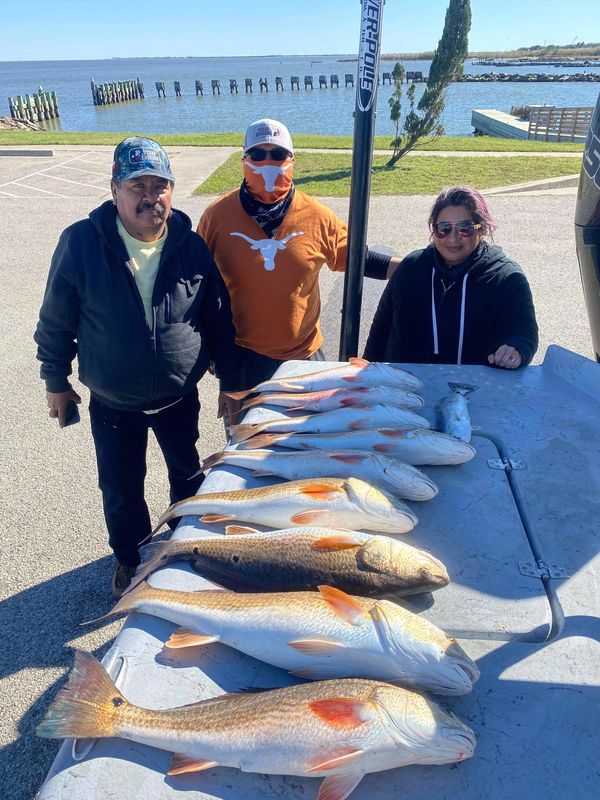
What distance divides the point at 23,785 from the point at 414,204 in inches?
496

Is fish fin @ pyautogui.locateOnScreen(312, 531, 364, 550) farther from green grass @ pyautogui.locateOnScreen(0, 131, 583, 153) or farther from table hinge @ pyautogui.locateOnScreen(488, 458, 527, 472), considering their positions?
green grass @ pyautogui.locateOnScreen(0, 131, 583, 153)

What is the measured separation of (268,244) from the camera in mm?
3607

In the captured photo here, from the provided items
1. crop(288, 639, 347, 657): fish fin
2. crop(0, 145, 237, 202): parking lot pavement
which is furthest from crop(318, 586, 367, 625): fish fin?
crop(0, 145, 237, 202): parking lot pavement

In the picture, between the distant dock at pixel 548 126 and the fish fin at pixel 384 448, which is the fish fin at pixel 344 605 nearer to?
the fish fin at pixel 384 448

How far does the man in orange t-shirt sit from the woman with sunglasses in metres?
0.62

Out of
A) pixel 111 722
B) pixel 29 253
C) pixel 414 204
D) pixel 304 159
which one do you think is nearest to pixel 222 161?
pixel 304 159

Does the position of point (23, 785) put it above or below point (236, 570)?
below

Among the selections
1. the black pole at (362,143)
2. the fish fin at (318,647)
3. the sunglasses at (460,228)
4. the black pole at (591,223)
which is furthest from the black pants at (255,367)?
the fish fin at (318,647)

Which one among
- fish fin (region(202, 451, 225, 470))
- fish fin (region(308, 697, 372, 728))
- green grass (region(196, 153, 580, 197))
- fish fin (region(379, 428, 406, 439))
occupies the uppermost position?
fish fin (region(379, 428, 406, 439))

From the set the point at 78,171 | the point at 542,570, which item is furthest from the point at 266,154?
the point at 78,171

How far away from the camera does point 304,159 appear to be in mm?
Result: 17359

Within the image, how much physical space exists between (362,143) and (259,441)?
2137 mm

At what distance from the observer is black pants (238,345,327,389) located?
3947 mm

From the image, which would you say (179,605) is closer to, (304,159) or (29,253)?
(29,253)
